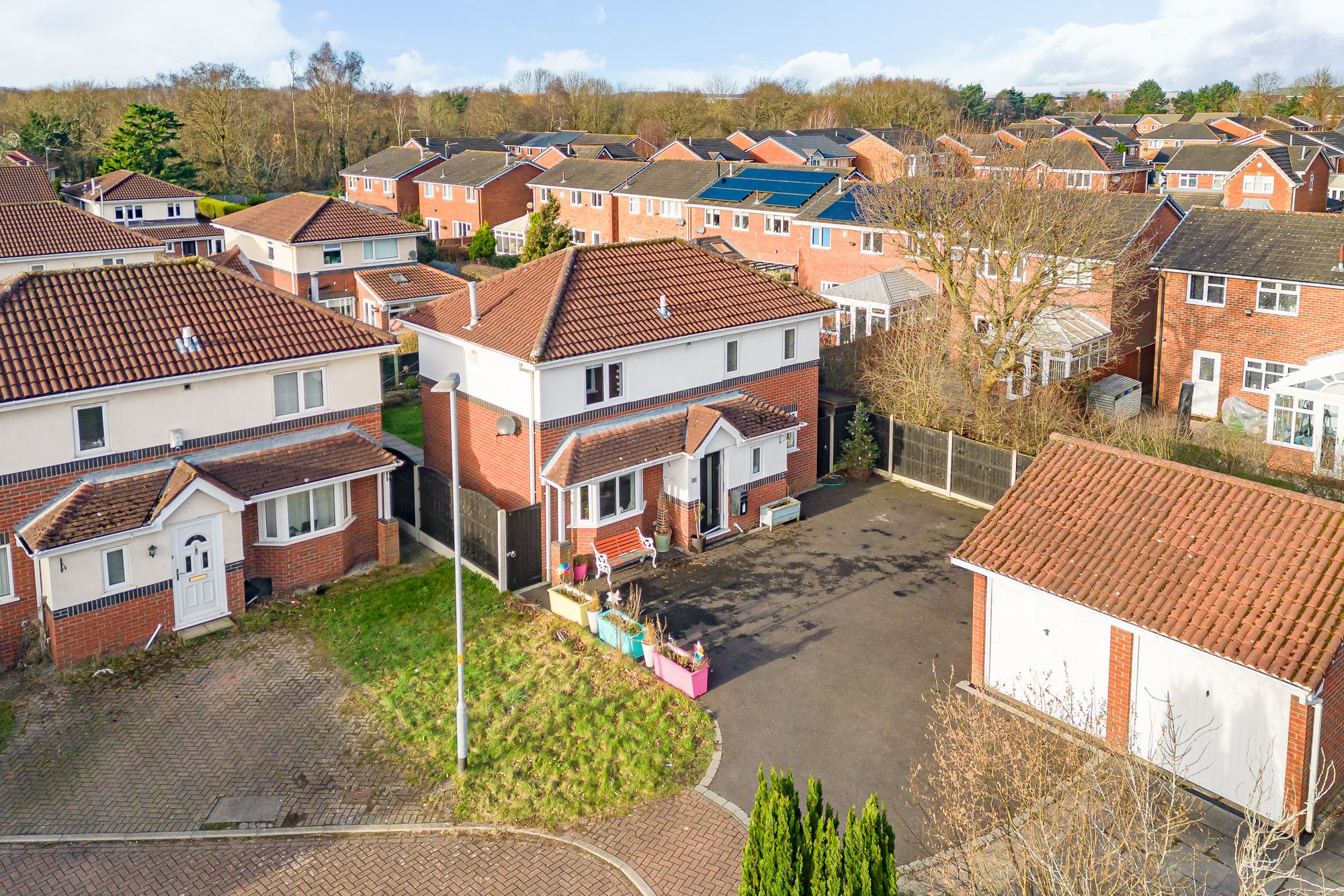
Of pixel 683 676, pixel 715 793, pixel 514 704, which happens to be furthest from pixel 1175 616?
pixel 514 704

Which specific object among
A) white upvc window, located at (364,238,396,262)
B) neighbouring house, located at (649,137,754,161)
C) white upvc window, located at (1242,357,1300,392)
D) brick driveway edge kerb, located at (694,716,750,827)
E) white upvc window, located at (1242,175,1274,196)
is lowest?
brick driveway edge kerb, located at (694,716,750,827)

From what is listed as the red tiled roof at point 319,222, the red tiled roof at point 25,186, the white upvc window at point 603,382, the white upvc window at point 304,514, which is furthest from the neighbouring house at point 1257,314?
the red tiled roof at point 25,186

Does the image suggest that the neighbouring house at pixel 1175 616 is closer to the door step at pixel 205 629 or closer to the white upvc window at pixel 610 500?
the white upvc window at pixel 610 500

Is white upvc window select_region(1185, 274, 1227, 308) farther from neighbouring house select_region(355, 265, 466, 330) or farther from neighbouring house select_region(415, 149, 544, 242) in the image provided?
neighbouring house select_region(415, 149, 544, 242)

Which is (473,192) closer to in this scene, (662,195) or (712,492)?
(662,195)

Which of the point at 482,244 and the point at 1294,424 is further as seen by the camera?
the point at 482,244

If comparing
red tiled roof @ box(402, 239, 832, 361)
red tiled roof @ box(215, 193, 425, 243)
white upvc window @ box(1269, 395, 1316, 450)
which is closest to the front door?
red tiled roof @ box(402, 239, 832, 361)
